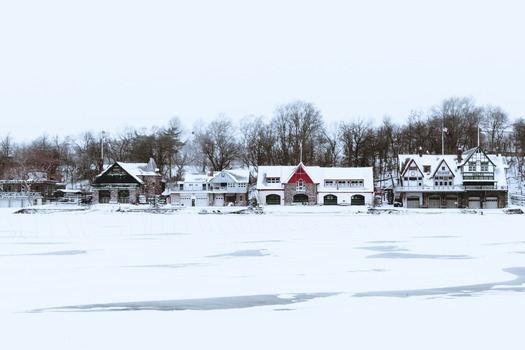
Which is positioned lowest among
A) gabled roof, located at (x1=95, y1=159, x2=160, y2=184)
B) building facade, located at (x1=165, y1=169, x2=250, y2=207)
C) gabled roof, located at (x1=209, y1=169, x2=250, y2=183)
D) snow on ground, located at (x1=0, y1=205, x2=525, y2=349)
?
snow on ground, located at (x1=0, y1=205, x2=525, y2=349)

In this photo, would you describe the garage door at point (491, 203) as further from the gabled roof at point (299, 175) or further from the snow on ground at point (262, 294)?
the snow on ground at point (262, 294)

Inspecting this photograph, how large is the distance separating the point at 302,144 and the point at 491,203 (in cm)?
3177

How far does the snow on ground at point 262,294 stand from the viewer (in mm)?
10336

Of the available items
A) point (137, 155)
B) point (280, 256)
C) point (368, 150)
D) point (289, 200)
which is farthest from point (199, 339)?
point (137, 155)

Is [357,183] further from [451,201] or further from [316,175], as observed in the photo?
[451,201]

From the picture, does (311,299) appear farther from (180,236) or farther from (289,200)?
(289,200)

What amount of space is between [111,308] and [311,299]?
193 inches

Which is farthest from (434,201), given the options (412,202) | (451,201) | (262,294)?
(262,294)

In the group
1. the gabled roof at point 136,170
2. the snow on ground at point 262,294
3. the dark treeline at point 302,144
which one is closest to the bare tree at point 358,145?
the dark treeline at point 302,144

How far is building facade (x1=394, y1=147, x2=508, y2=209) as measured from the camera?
226 feet

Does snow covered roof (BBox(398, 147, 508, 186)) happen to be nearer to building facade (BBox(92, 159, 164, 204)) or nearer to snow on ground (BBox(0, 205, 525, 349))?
building facade (BBox(92, 159, 164, 204))

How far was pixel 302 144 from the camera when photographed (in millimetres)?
89188

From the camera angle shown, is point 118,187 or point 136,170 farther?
point 136,170

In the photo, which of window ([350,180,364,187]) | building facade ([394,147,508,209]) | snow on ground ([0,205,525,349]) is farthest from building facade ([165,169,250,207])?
snow on ground ([0,205,525,349])
